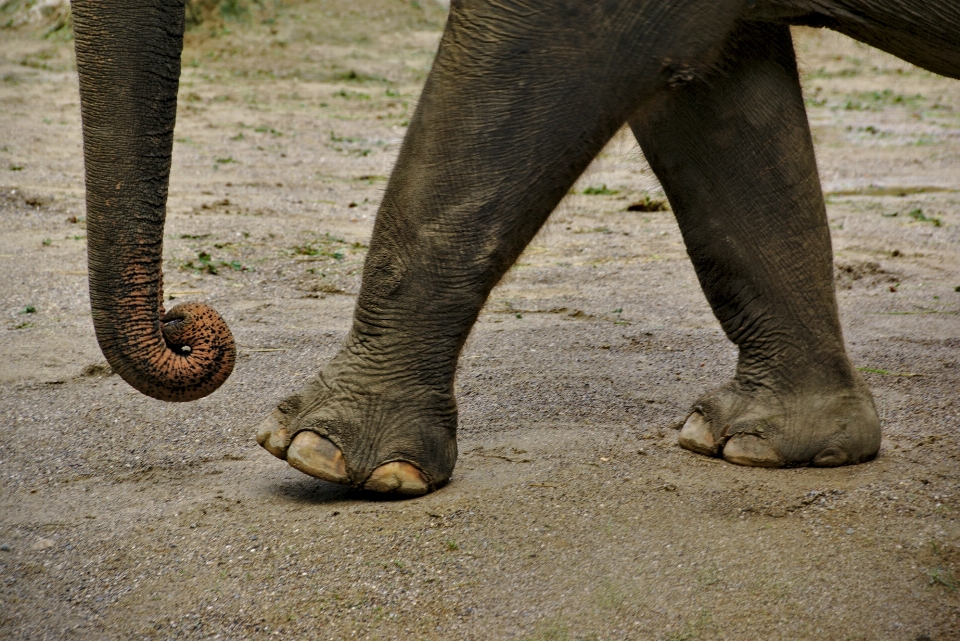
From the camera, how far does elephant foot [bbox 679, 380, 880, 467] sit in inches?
115

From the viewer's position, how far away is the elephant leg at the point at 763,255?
2848 mm

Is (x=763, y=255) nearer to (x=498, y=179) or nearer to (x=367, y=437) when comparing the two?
(x=498, y=179)

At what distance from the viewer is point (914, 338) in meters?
4.22

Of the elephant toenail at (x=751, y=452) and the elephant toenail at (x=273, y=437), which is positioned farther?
the elephant toenail at (x=751, y=452)

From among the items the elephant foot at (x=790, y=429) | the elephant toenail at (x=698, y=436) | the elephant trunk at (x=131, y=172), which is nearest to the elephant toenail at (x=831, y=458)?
the elephant foot at (x=790, y=429)

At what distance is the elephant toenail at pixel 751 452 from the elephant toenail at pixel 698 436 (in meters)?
0.05

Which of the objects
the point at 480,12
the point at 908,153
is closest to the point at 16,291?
the point at 480,12

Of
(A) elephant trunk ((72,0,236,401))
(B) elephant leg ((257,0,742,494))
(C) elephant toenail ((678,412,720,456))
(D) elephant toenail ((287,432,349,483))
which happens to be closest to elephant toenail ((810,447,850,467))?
(C) elephant toenail ((678,412,720,456))

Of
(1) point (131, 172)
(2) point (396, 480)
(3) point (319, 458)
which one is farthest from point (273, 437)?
(1) point (131, 172)

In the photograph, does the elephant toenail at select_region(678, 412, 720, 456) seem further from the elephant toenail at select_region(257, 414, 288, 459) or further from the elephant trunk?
the elephant trunk

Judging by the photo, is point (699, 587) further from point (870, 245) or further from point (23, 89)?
point (23, 89)

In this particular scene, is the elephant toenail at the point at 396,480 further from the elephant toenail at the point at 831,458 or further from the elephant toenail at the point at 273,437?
the elephant toenail at the point at 831,458

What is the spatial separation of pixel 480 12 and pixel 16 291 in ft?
10.1

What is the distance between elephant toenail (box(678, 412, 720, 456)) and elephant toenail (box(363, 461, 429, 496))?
784 millimetres
